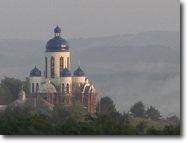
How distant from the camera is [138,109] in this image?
5996 millimetres

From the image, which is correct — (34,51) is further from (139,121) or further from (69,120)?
(139,121)

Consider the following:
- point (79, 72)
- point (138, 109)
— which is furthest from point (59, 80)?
point (138, 109)

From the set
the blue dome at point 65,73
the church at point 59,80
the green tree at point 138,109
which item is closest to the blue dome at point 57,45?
the church at point 59,80

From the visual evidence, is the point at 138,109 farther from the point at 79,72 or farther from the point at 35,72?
the point at 35,72

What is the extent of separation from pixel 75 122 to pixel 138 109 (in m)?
0.53

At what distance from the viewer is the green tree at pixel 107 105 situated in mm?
6016

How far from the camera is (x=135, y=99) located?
596 centimetres

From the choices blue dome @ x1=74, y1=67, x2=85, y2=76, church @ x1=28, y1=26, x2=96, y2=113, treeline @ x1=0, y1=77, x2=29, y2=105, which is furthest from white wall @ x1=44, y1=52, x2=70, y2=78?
treeline @ x1=0, y1=77, x2=29, y2=105

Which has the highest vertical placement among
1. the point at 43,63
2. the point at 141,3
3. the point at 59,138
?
the point at 141,3

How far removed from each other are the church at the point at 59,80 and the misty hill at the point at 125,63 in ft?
0.17

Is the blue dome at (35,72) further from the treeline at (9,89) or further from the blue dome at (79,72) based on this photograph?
the blue dome at (79,72)

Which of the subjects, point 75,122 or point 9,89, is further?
point 9,89

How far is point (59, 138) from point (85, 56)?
0.72 meters

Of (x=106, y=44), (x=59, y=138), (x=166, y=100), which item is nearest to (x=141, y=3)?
(x=106, y=44)
